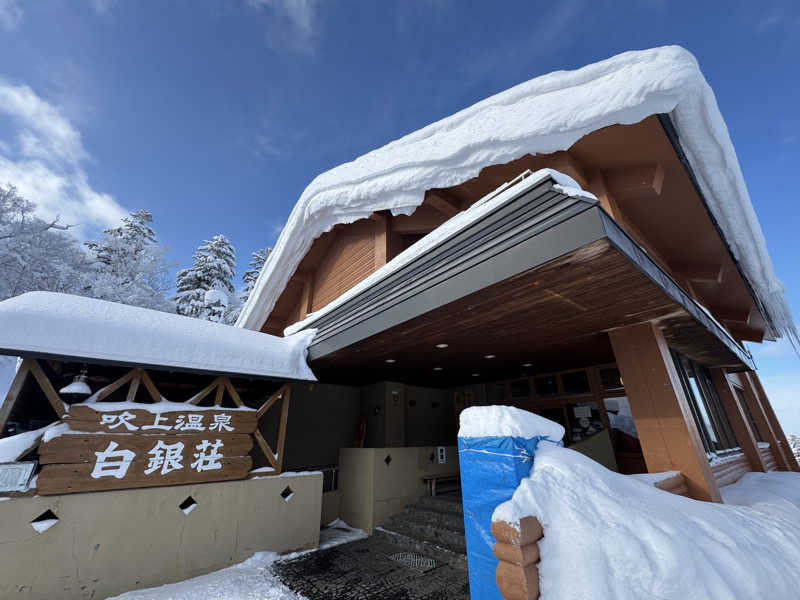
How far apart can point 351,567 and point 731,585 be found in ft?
15.9

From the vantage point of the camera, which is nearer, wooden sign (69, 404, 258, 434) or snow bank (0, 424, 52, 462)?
snow bank (0, 424, 52, 462)

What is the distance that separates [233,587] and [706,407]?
333 inches

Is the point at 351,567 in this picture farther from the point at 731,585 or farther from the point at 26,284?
the point at 26,284

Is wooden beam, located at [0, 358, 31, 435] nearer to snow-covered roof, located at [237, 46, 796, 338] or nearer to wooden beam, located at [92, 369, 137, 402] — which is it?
wooden beam, located at [92, 369, 137, 402]

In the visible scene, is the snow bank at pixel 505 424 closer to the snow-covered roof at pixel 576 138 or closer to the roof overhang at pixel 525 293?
the roof overhang at pixel 525 293

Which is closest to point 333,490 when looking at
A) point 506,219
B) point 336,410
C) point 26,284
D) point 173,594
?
point 336,410

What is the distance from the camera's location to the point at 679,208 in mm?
5496

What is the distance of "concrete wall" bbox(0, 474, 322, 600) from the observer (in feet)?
12.9

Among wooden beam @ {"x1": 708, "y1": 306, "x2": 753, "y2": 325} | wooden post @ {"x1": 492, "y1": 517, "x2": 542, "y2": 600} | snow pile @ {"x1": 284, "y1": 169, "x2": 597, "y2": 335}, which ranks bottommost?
wooden post @ {"x1": 492, "y1": 517, "x2": 542, "y2": 600}

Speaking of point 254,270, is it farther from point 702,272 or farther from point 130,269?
point 702,272

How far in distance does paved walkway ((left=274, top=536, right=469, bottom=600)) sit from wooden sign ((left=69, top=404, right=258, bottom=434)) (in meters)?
2.25

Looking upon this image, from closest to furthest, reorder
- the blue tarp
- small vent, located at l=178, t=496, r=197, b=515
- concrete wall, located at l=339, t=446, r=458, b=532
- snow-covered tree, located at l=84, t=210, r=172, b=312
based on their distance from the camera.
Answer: the blue tarp → small vent, located at l=178, t=496, r=197, b=515 → concrete wall, located at l=339, t=446, r=458, b=532 → snow-covered tree, located at l=84, t=210, r=172, b=312

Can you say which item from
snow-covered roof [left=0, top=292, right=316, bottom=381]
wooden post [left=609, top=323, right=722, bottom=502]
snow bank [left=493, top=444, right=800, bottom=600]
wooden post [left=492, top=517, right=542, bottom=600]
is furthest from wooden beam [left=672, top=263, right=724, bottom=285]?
snow-covered roof [left=0, top=292, right=316, bottom=381]

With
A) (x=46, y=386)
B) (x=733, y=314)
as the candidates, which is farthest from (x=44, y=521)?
(x=733, y=314)
